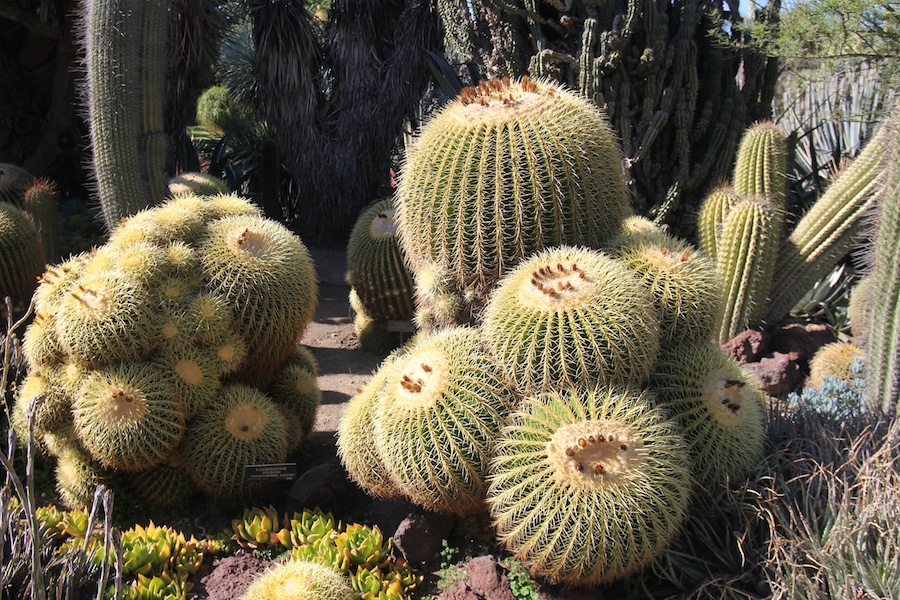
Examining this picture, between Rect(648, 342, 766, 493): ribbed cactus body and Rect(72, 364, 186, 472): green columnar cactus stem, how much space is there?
2.39 m

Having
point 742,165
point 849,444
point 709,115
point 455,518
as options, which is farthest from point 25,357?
point 709,115

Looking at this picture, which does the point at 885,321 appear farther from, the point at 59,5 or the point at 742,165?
the point at 59,5

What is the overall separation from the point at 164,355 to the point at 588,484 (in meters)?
2.31

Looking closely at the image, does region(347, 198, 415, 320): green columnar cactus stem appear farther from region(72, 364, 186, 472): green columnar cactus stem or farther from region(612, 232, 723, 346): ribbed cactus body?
region(612, 232, 723, 346): ribbed cactus body

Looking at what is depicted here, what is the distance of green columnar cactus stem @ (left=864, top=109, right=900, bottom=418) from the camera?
12.4 feet

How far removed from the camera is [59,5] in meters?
9.73

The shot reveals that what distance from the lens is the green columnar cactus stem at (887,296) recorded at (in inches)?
148

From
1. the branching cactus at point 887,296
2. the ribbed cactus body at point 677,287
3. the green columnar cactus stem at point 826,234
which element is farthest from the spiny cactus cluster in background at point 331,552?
the green columnar cactus stem at point 826,234

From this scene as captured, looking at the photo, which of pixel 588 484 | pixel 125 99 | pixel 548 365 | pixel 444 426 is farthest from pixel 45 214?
pixel 588 484

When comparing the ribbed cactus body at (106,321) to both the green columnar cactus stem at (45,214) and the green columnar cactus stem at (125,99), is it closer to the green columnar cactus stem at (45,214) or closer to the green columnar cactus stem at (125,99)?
the green columnar cactus stem at (125,99)

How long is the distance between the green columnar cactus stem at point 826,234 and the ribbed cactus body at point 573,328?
3637mm

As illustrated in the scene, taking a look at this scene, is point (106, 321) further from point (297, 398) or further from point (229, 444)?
point (297, 398)

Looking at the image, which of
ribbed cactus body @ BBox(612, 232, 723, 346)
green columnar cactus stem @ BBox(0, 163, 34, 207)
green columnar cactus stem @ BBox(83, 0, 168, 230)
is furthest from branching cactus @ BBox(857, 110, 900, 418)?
green columnar cactus stem @ BBox(0, 163, 34, 207)

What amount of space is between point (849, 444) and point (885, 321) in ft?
2.59
